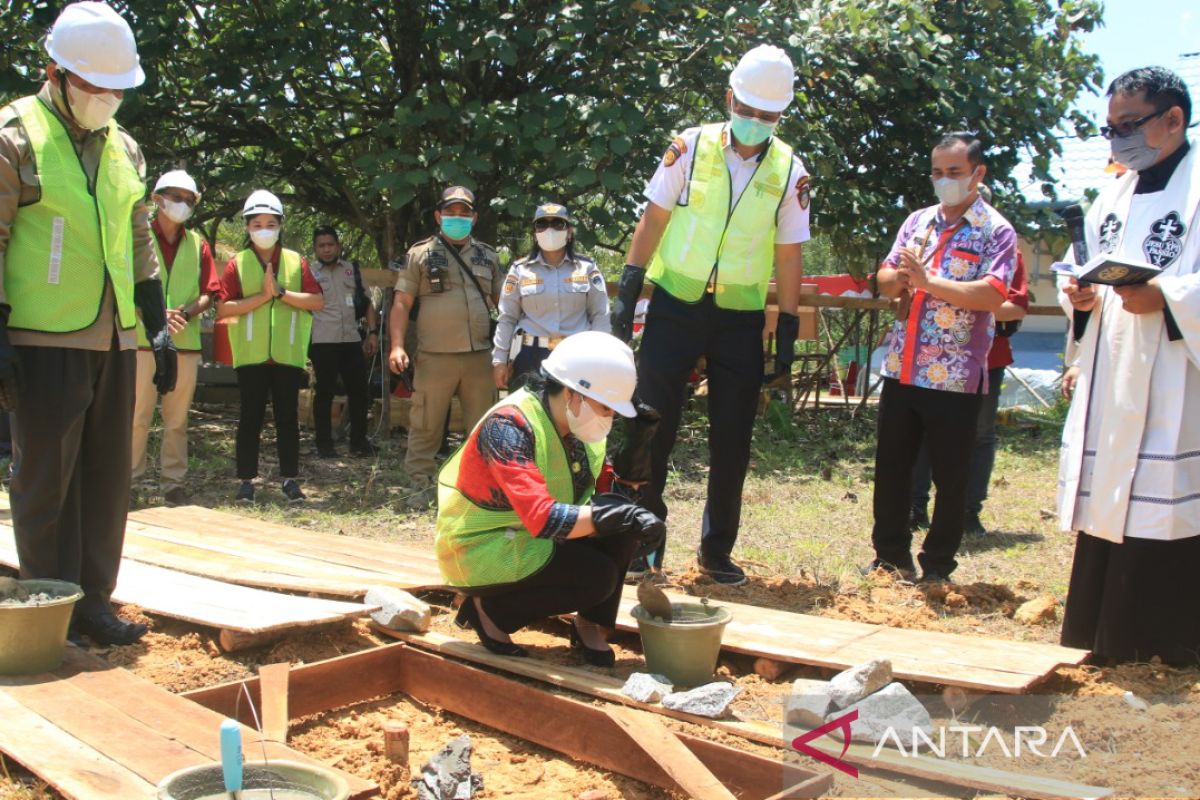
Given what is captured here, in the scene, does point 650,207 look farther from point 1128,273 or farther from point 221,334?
point 221,334

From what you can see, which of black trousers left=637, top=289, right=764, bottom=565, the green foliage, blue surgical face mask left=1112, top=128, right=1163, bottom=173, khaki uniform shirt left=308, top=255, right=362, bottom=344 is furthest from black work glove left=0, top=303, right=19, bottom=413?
khaki uniform shirt left=308, top=255, right=362, bottom=344

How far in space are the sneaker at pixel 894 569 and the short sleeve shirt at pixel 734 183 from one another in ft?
5.27

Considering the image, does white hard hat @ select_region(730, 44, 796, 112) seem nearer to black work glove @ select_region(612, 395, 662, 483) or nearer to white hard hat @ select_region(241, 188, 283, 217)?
black work glove @ select_region(612, 395, 662, 483)

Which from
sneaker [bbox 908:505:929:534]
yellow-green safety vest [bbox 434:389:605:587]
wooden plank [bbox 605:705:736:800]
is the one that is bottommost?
wooden plank [bbox 605:705:736:800]

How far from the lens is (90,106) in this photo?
383 cm

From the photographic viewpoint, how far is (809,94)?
10672 mm

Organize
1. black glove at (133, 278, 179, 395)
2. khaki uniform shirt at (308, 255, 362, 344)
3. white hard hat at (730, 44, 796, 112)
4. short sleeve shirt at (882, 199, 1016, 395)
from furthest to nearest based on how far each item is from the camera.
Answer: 1. khaki uniform shirt at (308, 255, 362, 344)
2. short sleeve shirt at (882, 199, 1016, 395)
3. white hard hat at (730, 44, 796, 112)
4. black glove at (133, 278, 179, 395)

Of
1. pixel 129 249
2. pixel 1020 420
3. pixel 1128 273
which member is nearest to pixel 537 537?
pixel 129 249

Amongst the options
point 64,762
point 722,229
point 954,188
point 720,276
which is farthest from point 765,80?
point 64,762

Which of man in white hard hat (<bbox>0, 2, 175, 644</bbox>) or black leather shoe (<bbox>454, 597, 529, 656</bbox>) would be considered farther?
black leather shoe (<bbox>454, 597, 529, 656</bbox>)

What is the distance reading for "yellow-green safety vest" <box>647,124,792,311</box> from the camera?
5.12m

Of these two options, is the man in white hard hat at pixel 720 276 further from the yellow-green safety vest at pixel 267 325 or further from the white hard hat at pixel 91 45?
the yellow-green safety vest at pixel 267 325

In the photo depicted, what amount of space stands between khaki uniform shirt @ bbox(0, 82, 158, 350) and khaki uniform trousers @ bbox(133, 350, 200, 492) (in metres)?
3.23

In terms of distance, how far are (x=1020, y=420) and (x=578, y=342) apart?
9.91 m
